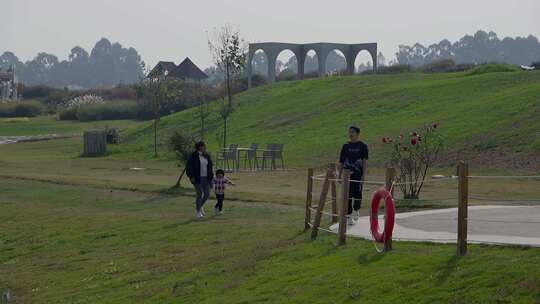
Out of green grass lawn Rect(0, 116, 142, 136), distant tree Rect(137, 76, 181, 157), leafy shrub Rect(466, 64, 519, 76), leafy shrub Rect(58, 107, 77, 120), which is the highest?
leafy shrub Rect(466, 64, 519, 76)

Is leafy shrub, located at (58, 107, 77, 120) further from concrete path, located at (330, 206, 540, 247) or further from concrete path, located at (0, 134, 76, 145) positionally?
concrete path, located at (330, 206, 540, 247)

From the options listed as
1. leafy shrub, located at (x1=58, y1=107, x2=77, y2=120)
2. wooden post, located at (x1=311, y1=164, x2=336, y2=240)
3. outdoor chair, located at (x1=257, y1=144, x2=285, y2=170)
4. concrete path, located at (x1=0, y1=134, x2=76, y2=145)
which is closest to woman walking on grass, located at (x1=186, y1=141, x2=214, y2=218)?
wooden post, located at (x1=311, y1=164, x2=336, y2=240)

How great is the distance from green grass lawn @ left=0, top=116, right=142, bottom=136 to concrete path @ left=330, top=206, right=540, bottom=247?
5806cm

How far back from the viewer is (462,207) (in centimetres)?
1245

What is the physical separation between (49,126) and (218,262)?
229 feet

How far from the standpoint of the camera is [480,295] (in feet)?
35.4

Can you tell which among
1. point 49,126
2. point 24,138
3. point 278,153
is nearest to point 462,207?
point 278,153

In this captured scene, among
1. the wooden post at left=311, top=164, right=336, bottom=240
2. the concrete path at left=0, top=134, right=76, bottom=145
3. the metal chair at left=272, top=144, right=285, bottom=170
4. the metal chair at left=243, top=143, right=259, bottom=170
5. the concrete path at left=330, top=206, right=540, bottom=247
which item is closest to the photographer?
the concrete path at left=330, top=206, right=540, bottom=247

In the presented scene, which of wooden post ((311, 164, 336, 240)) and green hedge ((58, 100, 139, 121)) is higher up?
green hedge ((58, 100, 139, 121))

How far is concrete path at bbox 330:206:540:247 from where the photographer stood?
45.3 feet

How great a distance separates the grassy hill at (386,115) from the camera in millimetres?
39562

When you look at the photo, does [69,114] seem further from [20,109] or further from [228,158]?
[228,158]

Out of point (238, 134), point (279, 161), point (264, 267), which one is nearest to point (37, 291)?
point (264, 267)

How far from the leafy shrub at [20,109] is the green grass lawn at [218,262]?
7577 centimetres
